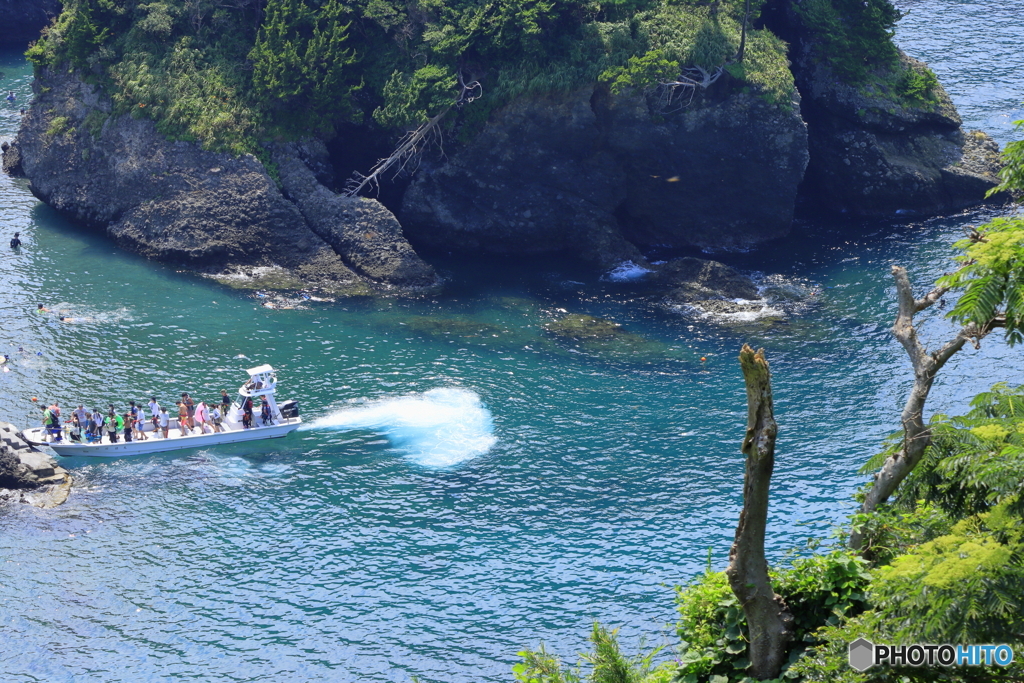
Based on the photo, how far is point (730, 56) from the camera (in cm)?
6631

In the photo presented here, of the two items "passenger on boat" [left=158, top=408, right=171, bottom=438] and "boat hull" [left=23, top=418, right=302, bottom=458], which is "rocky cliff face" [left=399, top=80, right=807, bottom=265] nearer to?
"boat hull" [left=23, top=418, right=302, bottom=458]

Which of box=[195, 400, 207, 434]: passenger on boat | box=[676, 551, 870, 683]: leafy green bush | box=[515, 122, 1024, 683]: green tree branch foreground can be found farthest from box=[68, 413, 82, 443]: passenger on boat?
box=[676, 551, 870, 683]: leafy green bush

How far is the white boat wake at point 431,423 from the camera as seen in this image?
156 ft

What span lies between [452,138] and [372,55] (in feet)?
26.0

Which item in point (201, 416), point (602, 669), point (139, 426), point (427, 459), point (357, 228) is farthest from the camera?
point (357, 228)

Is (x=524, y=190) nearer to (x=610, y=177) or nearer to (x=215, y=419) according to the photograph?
(x=610, y=177)

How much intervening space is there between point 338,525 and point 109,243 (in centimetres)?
3295

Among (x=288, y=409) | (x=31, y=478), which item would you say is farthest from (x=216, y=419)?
(x=31, y=478)

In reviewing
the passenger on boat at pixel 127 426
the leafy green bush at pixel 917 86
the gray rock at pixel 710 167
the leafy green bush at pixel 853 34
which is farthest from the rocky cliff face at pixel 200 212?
the leafy green bush at pixel 917 86

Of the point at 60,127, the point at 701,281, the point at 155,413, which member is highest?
the point at 60,127

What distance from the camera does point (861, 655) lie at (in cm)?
1700

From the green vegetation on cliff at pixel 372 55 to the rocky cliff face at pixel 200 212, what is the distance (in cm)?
176

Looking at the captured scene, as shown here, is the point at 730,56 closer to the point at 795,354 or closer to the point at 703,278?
the point at 703,278
